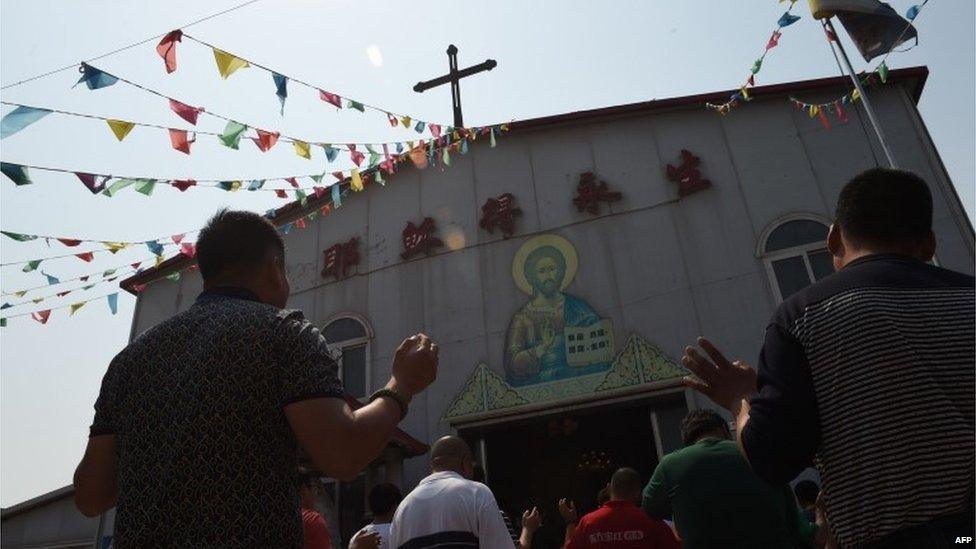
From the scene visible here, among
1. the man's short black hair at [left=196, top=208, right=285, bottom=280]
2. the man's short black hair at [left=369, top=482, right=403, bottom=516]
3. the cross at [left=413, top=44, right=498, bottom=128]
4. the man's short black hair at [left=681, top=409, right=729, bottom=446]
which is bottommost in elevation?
the man's short black hair at [left=369, top=482, right=403, bottom=516]

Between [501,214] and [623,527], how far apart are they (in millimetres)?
7105

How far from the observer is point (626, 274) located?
974 cm

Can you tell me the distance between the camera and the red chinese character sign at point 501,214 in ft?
35.3

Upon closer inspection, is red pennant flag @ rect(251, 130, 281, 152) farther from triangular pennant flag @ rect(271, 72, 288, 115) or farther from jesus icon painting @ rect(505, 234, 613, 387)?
jesus icon painting @ rect(505, 234, 613, 387)

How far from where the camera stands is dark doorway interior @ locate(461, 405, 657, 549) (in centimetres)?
1292

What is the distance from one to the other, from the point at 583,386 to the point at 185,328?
7.78 meters

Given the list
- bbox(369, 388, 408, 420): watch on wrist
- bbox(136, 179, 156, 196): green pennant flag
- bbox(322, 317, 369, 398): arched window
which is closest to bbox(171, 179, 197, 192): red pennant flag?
bbox(136, 179, 156, 196): green pennant flag

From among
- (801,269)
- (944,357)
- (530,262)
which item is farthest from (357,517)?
(944,357)

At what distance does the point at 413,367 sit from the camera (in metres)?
1.90

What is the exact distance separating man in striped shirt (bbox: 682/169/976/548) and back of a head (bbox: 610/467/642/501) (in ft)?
9.29

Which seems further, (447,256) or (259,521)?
(447,256)

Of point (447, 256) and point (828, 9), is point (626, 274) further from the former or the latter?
point (828, 9)

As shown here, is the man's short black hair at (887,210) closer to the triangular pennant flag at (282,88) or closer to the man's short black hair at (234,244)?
the man's short black hair at (234,244)

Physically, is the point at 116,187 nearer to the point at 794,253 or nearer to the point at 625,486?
the point at 625,486
